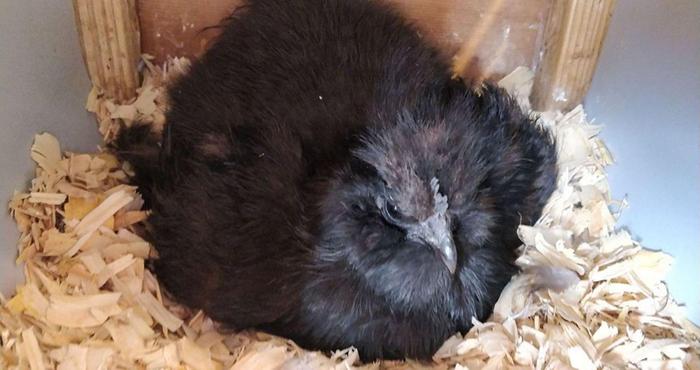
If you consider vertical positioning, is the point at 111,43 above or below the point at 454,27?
below

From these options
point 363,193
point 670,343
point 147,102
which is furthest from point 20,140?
point 670,343

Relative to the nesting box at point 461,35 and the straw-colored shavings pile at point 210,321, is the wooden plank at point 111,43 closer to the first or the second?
the nesting box at point 461,35

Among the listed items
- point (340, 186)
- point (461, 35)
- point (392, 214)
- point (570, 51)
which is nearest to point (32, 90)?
point (340, 186)

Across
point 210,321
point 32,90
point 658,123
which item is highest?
point 658,123

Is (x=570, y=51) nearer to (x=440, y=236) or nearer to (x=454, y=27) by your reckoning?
(x=454, y=27)

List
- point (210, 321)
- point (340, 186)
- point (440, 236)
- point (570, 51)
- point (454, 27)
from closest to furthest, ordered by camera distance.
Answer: point (440, 236), point (340, 186), point (210, 321), point (570, 51), point (454, 27)

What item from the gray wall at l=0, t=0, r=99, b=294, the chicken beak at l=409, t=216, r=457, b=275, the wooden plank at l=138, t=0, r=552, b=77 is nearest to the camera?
the chicken beak at l=409, t=216, r=457, b=275

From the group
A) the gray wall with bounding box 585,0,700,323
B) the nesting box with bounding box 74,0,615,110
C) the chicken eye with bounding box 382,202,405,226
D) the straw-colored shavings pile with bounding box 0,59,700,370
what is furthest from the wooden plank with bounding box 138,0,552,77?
the chicken eye with bounding box 382,202,405,226

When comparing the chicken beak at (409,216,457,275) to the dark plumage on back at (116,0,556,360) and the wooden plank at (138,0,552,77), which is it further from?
the wooden plank at (138,0,552,77)
